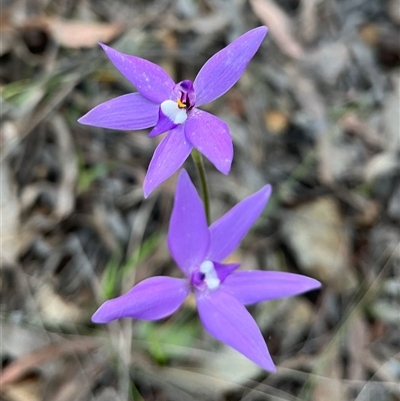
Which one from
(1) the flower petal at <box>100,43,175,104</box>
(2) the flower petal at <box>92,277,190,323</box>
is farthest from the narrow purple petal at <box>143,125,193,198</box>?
(2) the flower petal at <box>92,277,190,323</box>

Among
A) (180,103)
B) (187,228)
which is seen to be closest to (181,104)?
(180,103)

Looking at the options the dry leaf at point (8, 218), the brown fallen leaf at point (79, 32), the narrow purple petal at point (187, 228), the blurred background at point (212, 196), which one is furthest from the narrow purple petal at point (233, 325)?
the brown fallen leaf at point (79, 32)

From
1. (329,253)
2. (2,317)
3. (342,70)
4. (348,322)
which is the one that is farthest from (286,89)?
(2,317)

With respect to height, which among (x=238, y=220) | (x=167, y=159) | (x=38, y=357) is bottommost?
(x=38, y=357)

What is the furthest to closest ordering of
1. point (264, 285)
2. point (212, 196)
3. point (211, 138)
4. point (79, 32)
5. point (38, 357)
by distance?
point (79, 32) → point (212, 196) → point (38, 357) → point (264, 285) → point (211, 138)

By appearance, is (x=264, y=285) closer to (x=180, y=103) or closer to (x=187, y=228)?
(x=187, y=228)

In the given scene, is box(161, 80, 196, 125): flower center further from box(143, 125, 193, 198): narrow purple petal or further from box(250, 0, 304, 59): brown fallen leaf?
box(250, 0, 304, 59): brown fallen leaf

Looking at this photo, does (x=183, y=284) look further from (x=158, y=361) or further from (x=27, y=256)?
(x=27, y=256)
